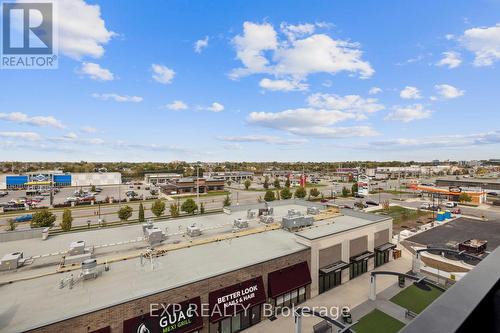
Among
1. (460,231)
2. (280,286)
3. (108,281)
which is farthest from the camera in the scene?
(460,231)

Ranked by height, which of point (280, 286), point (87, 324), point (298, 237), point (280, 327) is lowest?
point (280, 327)

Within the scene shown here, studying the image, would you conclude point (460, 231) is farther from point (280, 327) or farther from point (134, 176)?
point (134, 176)

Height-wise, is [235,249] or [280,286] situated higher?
[235,249]

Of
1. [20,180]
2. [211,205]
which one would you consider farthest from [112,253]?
[20,180]

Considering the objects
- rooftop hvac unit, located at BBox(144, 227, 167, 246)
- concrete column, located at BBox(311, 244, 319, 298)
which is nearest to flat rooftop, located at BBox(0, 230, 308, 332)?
concrete column, located at BBox(311, 244, 319, 298)

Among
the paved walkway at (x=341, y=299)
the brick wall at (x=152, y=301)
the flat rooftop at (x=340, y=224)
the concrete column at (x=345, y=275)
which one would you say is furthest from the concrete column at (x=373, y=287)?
the brick wall at (x=152, y=301)

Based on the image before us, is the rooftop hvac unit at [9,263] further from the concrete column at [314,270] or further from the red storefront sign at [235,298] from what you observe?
the concrete column at [314,270]
